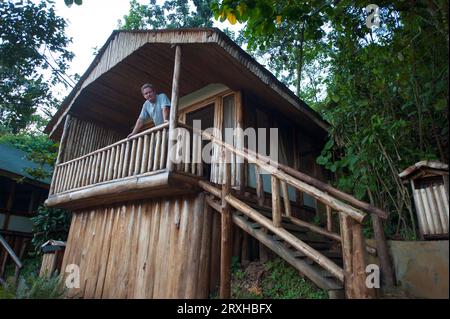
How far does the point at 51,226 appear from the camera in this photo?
964 centimetres

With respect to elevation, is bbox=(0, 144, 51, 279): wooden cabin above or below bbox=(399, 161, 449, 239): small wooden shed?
above

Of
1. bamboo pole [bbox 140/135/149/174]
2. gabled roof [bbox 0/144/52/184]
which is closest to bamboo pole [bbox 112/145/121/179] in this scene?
bamboo pole [bbox 140/135/149/174]

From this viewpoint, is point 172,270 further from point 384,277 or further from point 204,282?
point 384,277

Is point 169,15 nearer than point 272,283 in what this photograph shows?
No

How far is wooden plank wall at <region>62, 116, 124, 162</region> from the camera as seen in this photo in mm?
7980

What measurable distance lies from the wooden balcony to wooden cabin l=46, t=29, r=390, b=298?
0.08ft

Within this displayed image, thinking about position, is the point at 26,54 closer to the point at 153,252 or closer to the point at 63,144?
the point at 63,144

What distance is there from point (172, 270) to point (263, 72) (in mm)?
4092

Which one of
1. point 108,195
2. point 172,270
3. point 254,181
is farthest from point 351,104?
point 108,195

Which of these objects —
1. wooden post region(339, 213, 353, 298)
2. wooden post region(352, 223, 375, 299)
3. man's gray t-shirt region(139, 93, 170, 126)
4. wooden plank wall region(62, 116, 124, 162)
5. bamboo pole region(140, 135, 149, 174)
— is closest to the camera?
wooden post region(352, 223, 375, 299)

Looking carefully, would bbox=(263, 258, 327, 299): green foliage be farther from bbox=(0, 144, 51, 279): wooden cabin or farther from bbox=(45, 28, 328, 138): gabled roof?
bbox=(0, 144, 51, 279): wooden cabin

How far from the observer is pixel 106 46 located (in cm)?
668

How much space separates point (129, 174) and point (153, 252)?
144 cm

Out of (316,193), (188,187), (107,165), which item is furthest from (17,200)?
(316,193)
